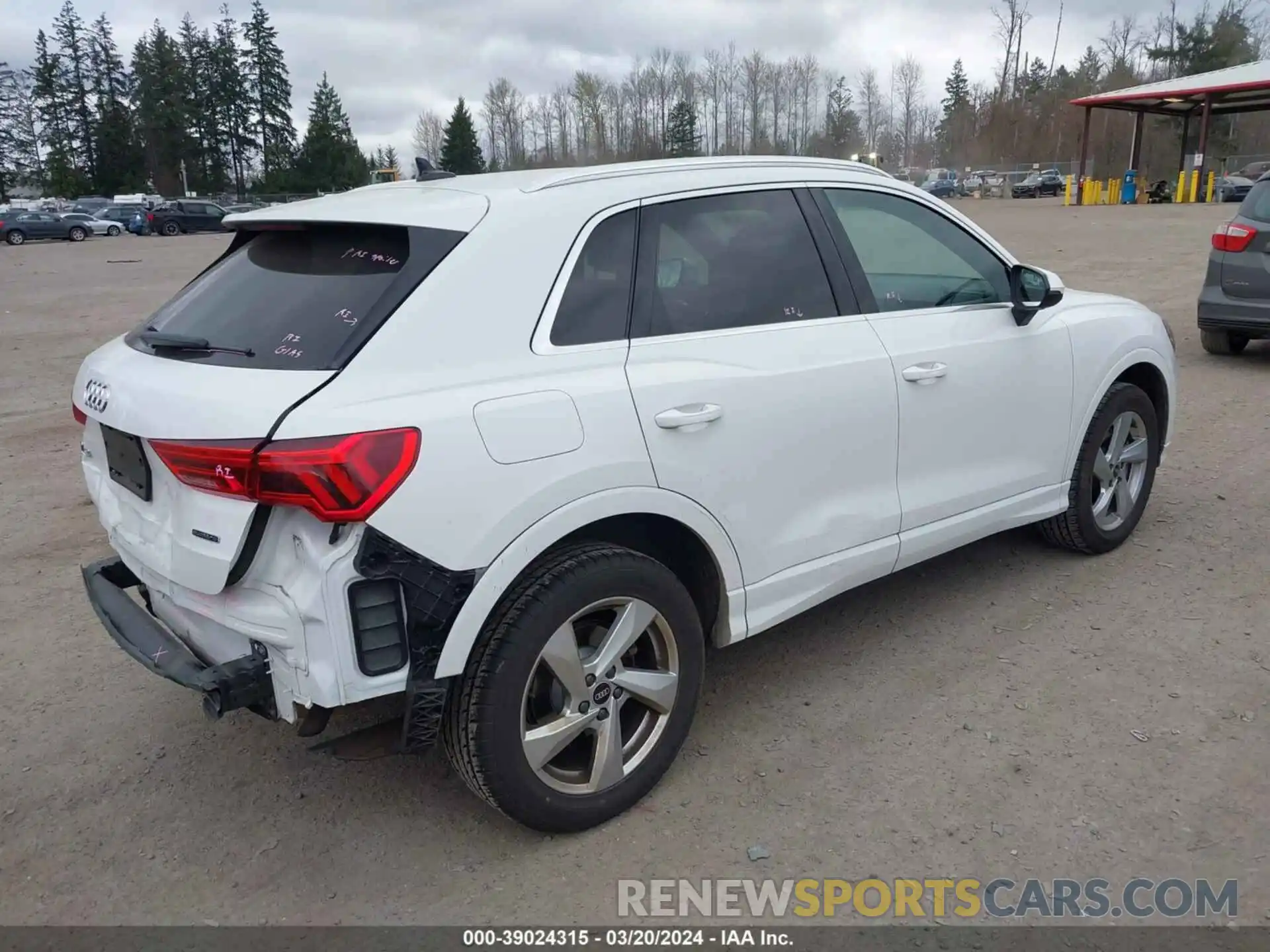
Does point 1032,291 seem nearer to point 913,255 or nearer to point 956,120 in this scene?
point 913,255

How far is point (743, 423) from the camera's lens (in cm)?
315

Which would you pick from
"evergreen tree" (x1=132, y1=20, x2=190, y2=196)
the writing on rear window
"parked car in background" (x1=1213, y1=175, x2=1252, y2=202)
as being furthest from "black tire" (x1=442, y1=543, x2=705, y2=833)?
"evergreen tree" (x1=132, y1=20, x2=190, y2=196)

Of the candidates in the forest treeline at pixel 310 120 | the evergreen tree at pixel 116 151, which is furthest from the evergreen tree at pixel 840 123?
the evergreen tree at pixel 116 151

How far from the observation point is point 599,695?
9.64ft

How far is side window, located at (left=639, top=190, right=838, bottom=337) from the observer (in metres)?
3.18

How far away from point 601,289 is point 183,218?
4884 centimetres

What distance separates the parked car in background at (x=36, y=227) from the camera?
3962cm

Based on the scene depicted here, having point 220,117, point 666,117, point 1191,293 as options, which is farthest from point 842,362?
point 220,117

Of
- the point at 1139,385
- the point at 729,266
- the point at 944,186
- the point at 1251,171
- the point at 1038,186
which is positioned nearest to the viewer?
the point at 729,266

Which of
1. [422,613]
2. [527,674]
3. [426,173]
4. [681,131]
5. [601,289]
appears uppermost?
[681,131]

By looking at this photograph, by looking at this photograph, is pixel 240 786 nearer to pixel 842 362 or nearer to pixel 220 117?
pixel 842 362

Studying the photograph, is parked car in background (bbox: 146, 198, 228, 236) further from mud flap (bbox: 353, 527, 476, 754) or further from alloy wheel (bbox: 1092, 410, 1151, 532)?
mud flap (bbox: 353, 527, 476, 754)

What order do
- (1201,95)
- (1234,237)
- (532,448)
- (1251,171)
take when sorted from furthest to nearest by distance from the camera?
1. (1251,171)
2. (1201,95)
3. (1234,237)
4. (532,448)

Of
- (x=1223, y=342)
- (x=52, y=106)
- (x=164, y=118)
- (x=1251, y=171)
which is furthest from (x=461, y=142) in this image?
(x=1223, y=342)
